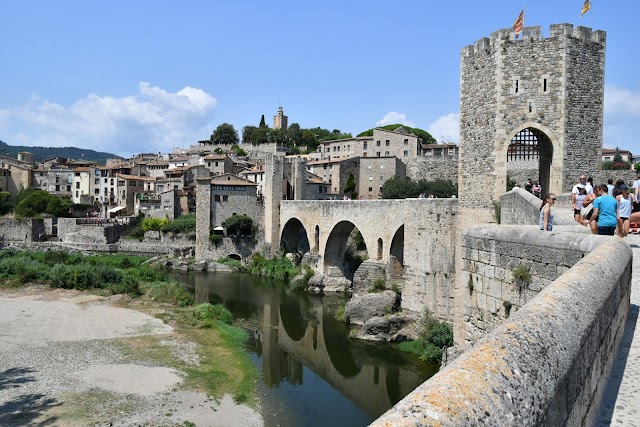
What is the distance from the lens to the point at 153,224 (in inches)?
1948

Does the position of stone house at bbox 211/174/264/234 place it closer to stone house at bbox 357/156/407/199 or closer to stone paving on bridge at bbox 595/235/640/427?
stone house at bbox 357/156/407/199

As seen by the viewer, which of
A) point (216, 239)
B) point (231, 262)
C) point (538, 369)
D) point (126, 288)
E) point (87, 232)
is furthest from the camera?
point (87, 232)

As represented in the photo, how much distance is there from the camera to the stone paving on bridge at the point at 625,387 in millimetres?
3459

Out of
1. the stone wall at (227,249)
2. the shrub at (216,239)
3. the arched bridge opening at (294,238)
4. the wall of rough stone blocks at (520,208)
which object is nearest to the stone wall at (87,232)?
the stone wall at (227,249)

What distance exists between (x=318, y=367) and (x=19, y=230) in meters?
43.7

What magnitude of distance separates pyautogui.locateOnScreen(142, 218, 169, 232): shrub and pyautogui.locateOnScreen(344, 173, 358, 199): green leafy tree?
18.5 metres

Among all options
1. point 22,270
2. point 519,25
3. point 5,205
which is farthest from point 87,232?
point 519,25

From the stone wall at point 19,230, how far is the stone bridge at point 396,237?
27.2 meters

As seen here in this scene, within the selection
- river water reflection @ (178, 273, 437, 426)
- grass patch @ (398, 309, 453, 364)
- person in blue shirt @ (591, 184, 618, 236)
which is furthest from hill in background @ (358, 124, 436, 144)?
person in blue shirt @ (591, 184, 618, 236)

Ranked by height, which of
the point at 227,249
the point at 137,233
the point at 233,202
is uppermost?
the point at 233,202

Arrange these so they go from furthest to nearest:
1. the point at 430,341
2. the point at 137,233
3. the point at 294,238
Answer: the point at 137,233 < the point at 294,238 < the point at 430,341

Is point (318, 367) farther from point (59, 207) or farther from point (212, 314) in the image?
point (59, 207)

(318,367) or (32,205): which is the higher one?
(32,205)

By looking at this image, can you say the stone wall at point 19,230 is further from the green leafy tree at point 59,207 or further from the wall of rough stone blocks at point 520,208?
the wall of rough stone blocks at point 520,208
